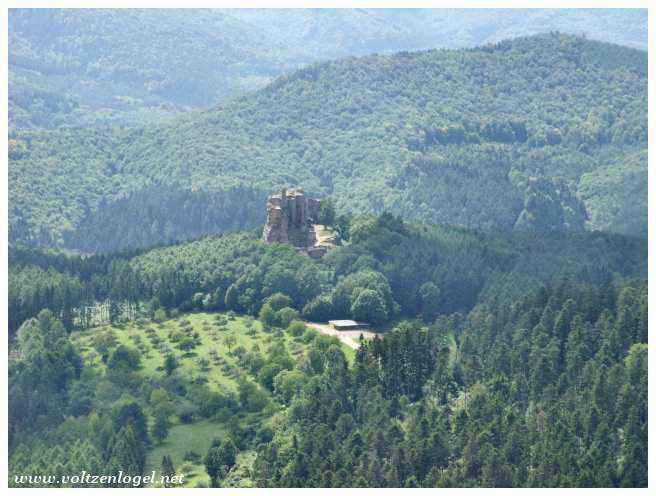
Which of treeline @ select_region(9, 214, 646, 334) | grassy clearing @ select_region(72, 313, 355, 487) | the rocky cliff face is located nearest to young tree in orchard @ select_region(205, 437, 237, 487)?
grassy clearing @ select_region(72, 313, 355, 487)

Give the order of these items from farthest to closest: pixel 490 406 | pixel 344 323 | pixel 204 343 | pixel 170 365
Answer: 1. pixel 344 323
2. pixel 204 343
3. pixel 170 365
4. pixel 490 406

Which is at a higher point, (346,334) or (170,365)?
(346,334)

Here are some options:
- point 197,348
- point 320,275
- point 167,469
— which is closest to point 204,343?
point 197,348

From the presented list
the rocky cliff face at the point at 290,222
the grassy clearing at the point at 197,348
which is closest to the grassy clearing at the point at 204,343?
the grassy clearing at the point at 197,348

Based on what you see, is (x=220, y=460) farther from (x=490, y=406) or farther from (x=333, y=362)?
(x=490, y=406)

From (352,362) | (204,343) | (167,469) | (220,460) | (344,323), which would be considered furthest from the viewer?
(344,323)

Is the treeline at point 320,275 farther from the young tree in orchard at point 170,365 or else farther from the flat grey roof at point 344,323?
the young tree in orchard at point 170,365

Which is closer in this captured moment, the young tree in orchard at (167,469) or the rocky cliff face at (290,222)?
the young tree in orchard at (167,469)

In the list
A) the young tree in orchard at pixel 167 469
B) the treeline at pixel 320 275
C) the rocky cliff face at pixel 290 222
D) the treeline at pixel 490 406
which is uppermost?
the rocky cliff face at pixel 290 222
